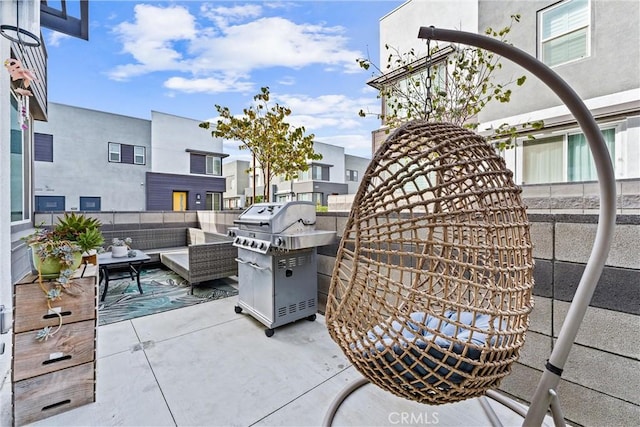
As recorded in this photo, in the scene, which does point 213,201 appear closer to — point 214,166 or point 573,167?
point 214,166

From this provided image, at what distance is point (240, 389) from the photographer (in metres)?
1.92

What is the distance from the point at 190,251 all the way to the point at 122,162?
408 inches

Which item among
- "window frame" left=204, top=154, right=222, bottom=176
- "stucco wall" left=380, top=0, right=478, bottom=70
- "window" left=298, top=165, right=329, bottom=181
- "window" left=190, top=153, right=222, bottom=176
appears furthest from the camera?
"window" left=298, top=165, right=329, bottom=181

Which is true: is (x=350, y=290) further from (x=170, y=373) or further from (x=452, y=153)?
(x=170, y=373)

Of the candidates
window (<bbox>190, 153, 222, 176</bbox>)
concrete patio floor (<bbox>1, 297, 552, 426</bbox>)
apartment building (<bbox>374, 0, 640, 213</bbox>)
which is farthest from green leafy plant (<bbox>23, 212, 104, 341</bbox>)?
window (<bbox>190, 153, 222, 176</bbox>)

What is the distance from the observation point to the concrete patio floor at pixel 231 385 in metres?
1.66

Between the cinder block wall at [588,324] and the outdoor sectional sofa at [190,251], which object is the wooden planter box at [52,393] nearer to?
the outdoor sectional sofa at [190,251]

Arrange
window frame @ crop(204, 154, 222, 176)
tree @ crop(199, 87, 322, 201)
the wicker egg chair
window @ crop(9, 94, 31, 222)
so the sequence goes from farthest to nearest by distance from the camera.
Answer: window frame @ crop(204, 154, 222, 176) < tree @ crop(199, 87, 322, 201) < window @ crop(9, 94, 31, 222) < the wicker egg chair

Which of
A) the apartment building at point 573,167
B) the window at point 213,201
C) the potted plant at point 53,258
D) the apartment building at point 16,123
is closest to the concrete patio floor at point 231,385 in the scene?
the apartment building at point 573,167

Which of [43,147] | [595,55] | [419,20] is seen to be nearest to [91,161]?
[43,147]

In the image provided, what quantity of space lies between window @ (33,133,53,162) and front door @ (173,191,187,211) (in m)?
4.37

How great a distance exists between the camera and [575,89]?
160 inches

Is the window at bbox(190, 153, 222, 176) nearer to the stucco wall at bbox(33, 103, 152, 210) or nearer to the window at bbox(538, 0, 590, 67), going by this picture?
the stucco wall at bbox(33, 103, 152, 210)

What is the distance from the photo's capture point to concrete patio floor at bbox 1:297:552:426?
1.66 m
